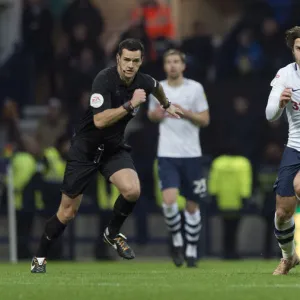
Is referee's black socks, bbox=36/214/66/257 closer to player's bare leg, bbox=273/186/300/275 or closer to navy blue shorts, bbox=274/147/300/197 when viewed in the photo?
player's bare leg, bbox=273/186/300/275

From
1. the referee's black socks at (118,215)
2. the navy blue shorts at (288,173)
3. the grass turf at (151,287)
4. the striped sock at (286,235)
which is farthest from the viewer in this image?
the referee's black socks at (118,215)

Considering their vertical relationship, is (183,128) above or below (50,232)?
above

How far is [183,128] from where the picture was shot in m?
16.8

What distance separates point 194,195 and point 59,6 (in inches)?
434

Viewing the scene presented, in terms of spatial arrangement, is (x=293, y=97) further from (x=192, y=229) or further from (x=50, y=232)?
Answer: (x=192, y=229)

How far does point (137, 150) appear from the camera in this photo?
2272 centimetres

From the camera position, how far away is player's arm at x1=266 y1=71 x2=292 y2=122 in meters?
11.7

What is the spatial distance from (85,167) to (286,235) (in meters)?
2.16

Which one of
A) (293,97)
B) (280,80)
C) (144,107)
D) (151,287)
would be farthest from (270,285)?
(144,107)

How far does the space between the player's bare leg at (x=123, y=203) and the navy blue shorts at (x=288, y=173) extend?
1.58 metres

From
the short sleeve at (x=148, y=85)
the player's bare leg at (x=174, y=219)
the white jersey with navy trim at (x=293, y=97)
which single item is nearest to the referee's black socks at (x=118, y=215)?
the short sleeve at (x=148, y=85)

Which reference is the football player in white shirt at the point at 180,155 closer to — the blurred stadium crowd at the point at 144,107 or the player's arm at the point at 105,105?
the player's arm at the point at 105,105

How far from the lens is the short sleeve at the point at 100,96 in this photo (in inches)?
509

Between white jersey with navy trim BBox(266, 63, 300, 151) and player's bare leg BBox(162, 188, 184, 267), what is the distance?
14.1ft
